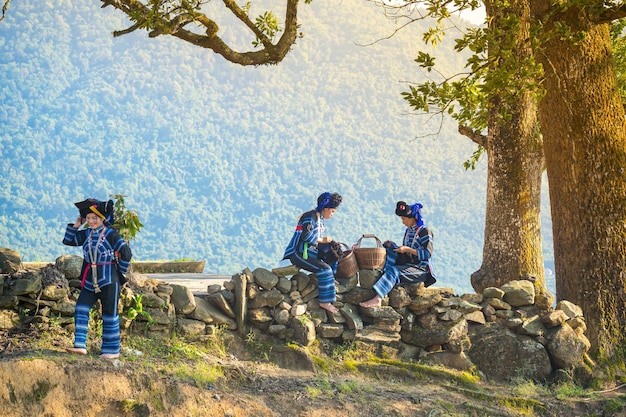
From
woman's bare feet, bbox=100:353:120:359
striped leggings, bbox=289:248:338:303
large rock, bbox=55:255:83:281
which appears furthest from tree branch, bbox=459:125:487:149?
woman's bare feet, bbox=100:353:120:359

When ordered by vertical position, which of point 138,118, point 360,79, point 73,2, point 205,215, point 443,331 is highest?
point 73,2

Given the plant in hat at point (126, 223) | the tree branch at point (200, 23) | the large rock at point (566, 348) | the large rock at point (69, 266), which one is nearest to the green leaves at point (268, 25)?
the tree branch at point (200, 23)

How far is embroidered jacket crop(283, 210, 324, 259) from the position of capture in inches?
390

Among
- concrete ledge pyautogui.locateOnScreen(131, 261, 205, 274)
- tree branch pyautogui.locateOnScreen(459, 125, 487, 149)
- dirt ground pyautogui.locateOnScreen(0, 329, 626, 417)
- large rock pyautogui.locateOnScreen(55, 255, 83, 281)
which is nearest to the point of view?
dirt ground pyautogui.locateOnScreen(0, 329, 626, 417)

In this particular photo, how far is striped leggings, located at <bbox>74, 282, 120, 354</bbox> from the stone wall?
0.74 meters

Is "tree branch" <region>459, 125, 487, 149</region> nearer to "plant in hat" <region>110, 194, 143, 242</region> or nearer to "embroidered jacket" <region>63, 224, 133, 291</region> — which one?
"plant in hat" <region>110, 194, 143, 242</region>

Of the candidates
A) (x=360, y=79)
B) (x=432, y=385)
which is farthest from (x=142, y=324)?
(x=360, y=79)

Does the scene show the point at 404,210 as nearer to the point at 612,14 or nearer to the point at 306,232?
the point at 306,232

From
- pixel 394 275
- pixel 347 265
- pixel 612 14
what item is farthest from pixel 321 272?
pixel 612 14

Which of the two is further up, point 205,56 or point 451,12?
point 205,56

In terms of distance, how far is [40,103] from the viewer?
211ft

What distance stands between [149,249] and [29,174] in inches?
473

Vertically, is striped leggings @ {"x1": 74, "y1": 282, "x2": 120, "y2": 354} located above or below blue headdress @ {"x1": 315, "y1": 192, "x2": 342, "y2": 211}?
below

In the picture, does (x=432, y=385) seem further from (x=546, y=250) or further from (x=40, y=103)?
(x=40, y=103)
